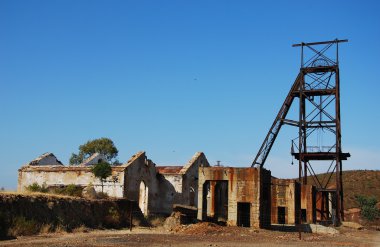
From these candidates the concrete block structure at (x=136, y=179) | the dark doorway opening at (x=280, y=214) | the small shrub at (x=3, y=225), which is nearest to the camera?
the small shrub at (x=3, y=225)

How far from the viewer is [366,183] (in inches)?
3280

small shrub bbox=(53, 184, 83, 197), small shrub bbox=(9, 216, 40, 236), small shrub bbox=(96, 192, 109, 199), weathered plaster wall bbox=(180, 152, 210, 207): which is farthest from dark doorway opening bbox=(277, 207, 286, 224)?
small shrub bbox=(9, 216, 40, 236)

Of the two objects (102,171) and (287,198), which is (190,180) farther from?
(102,171)

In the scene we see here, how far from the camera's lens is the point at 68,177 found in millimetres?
33969

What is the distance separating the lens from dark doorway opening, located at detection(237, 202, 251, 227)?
30.0m

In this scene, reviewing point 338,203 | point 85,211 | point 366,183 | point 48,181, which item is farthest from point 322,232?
point 366,183

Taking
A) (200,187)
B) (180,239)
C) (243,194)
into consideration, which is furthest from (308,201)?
(180,239)

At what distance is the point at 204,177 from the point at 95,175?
284 inches

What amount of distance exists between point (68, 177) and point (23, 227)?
14088 mm

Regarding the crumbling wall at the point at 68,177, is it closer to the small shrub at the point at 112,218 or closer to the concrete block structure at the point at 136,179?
the concrete block structure at the point at 136,179

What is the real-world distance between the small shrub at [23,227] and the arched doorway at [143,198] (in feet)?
51.5

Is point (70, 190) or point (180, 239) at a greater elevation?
point (70, 190)

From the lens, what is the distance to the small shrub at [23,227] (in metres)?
Result: 19.4

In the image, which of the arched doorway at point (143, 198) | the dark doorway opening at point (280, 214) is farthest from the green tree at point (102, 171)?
the dark doorway opening at point (280, 214)
